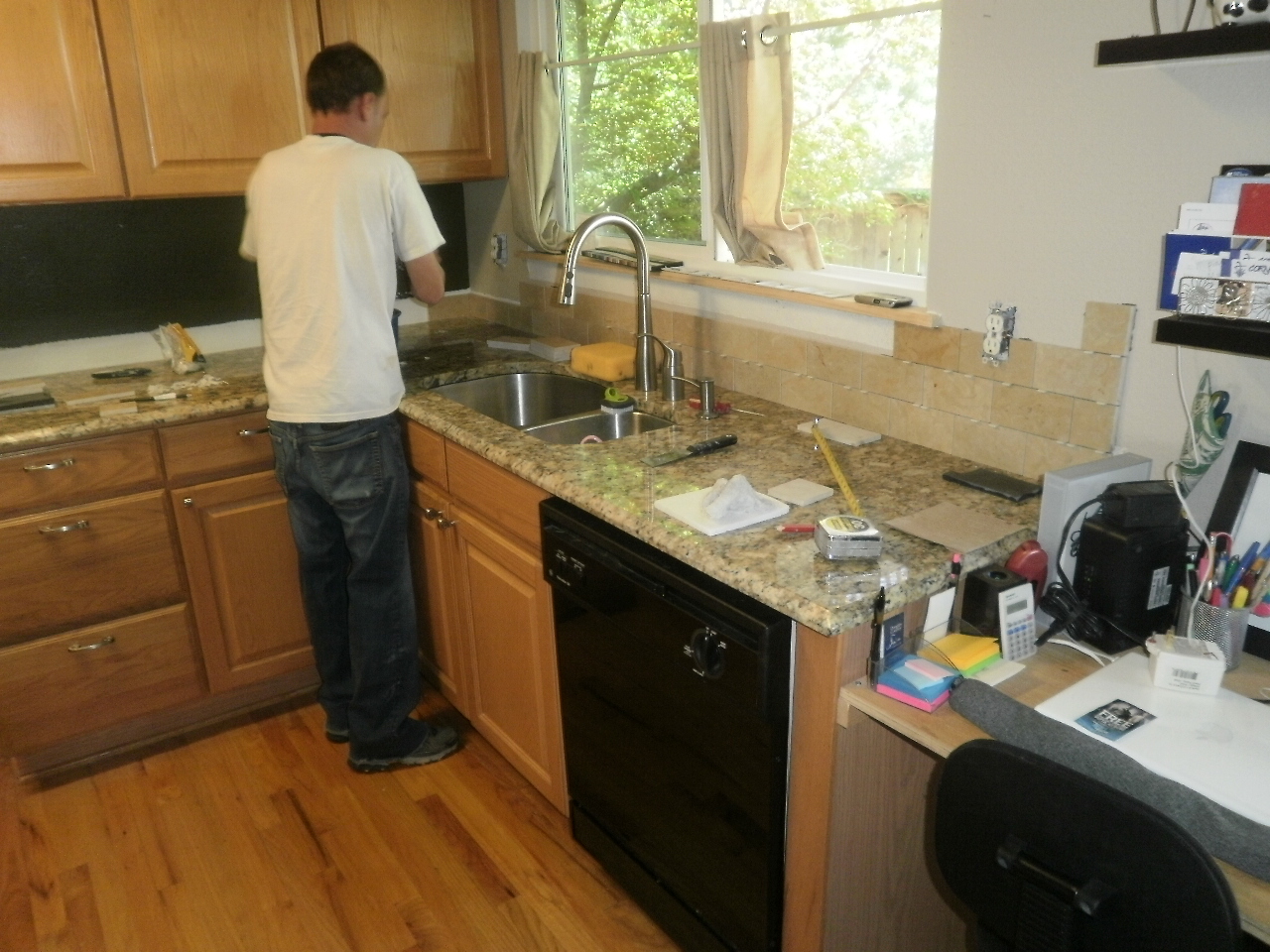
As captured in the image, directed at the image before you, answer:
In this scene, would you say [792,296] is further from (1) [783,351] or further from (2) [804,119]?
(2) [804,119]

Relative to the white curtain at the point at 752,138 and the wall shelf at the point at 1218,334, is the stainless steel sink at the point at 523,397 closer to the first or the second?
the white curtain at the point at 752,138

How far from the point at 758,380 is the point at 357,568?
41.6 inches

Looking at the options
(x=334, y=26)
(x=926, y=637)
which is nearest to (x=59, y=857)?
(x=926, y=637)

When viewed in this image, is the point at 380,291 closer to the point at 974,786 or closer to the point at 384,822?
the point at 384,822

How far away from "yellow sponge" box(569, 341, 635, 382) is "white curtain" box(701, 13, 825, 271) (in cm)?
40

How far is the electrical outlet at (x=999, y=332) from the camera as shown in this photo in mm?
1747

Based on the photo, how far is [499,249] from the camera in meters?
3.13

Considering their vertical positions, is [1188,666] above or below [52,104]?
below

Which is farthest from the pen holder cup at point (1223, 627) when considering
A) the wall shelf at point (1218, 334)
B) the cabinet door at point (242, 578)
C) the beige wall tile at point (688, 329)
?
the cabinet door at point (242, 578)

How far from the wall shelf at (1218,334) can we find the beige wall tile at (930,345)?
492 mm

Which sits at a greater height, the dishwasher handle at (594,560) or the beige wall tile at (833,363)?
the beige wall tile at (833,363)

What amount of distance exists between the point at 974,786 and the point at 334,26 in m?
2.45

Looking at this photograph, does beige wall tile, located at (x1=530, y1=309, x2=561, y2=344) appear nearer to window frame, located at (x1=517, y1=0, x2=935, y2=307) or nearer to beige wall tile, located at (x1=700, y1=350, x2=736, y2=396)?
window frame, located at (x1=517, y1=0, x2=935, y2=307)

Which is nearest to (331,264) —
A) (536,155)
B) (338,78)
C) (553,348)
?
(338,78)
